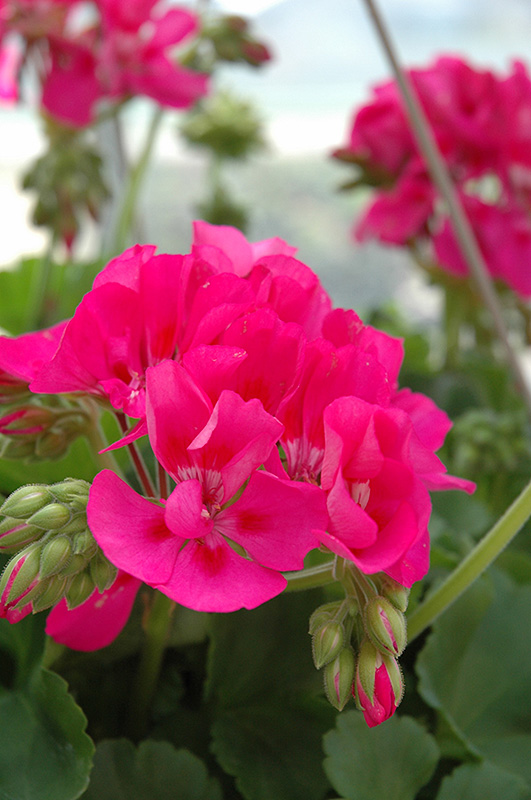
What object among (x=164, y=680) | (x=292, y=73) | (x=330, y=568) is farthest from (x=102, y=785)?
(x=292, y=73)

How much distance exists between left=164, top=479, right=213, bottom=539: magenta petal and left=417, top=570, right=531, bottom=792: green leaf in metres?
0.21

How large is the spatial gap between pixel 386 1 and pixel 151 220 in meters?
0.71

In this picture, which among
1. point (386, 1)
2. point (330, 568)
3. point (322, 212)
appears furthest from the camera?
point (322, 212)

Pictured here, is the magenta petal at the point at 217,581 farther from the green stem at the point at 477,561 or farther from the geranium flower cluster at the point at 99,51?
the geranium flower cluster at the point at 99,51

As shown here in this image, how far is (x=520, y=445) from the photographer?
679mm

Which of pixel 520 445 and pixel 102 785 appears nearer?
pixel 102 785

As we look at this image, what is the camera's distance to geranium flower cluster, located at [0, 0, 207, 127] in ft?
2.21

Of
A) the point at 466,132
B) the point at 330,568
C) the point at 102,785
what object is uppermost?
the point at 466,132

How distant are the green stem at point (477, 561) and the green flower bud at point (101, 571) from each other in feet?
0.51

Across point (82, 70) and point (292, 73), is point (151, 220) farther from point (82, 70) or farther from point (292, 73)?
point (82, 70)

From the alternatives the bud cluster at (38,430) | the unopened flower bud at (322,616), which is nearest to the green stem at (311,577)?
the unopened flower bud at (322,616)

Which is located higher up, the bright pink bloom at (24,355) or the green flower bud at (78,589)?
the bright pink bloom at (24,355)

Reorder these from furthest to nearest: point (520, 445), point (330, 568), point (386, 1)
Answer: point (386, 1), point (520, 445), point (330, 568)

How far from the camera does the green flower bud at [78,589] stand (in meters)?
0.27
